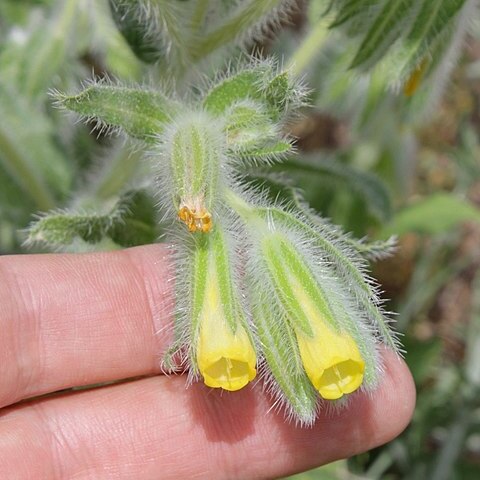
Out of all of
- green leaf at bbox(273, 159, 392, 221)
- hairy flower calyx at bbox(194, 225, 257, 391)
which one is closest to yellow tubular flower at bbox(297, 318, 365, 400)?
hairy flower calyx at bbox(194, 225, 257, 391)

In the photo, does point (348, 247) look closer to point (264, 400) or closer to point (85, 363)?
point (264, 400)

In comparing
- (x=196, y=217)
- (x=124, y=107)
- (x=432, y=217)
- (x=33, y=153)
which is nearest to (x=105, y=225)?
(x=124, y=107)

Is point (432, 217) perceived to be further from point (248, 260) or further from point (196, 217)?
point (196, 217)

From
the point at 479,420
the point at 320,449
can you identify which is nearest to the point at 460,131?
the point at 479,420

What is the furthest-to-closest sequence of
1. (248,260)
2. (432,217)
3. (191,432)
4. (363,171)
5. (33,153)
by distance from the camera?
1. (432,217)
2. (33,153)
3. (363,171)
4. (191,432)
5. (248,260)

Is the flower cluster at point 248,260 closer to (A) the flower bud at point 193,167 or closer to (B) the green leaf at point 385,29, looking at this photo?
(A) the flower bud at point 193,167

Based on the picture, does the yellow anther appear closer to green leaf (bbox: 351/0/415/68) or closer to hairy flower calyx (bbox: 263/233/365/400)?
hairy flower calyx (bbox: 263/233/365/400)

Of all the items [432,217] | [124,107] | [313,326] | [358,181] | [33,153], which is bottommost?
[432,217]

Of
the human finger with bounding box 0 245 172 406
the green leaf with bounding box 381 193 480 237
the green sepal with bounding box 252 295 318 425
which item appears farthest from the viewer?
the green leaf with bounding box 381 193 480 237
